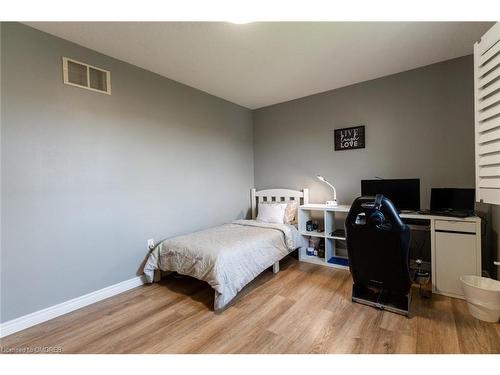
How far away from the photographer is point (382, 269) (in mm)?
1775

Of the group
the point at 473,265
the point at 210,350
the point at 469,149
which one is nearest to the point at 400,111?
the point at 469,149

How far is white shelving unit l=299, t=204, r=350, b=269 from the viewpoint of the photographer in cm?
287

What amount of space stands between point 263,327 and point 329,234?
1585mm

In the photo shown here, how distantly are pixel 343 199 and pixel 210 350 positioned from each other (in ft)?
7.95

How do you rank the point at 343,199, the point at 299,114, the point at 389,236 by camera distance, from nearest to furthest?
the point at 389,236, the point at 343,199, the point at 299,114

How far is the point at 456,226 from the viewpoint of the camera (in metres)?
2.01

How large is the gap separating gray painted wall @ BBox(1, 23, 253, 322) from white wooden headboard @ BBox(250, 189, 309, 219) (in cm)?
106

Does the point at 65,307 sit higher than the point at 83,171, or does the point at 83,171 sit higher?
the point at 83,171

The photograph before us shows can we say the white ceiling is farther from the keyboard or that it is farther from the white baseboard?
the white baseboard

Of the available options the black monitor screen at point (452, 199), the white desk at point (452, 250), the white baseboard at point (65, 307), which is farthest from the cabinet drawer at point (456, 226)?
the white baseboard at point (65, 307)

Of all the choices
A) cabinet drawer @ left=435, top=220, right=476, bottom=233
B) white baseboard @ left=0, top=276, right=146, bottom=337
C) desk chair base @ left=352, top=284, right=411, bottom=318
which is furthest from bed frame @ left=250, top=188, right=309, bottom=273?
white baseboard @ left=0, top=276, right=146, bottom=337

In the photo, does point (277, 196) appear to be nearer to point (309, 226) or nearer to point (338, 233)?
point (309, 226)

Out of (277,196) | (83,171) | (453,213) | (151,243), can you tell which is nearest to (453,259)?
(453,213)

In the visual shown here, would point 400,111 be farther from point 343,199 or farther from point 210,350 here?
point 210,350
